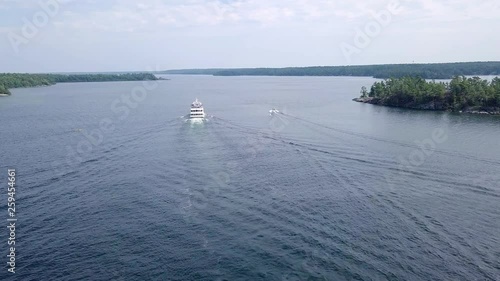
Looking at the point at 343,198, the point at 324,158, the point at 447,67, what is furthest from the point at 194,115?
the point at 447,67

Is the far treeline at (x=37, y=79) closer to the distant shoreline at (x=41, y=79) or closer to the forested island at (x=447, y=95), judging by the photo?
the distant shoreline at (x=41, y=79)

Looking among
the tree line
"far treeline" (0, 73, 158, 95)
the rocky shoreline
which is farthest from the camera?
"far treeline" (0, 73, 158, 95)

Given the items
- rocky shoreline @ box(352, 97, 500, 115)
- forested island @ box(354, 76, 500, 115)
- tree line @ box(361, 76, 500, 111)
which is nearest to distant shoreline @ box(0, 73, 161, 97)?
rocky shoreline @ box(352, 97, 500, 115)

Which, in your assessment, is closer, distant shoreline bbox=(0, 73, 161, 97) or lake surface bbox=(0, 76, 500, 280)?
lake surface bbox=(0, 76, 500, 280)

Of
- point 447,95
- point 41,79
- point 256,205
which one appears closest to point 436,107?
point 447,95

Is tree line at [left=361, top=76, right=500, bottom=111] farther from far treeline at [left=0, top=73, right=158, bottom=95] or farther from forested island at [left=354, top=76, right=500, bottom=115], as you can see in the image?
far treeline at [left=0, top=73, right=158, bottom=95]

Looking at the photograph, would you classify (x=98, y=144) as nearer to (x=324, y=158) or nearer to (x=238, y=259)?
(x=324, y=158)

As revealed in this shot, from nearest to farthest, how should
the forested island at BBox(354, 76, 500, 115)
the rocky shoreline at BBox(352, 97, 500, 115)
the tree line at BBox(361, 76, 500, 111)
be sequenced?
the rocky shoreline at BBox(352, 97, 500, 115), the forested island at BBox(354, 76, 500, 115), the tree line at BBox(361, 76, 500, 111)

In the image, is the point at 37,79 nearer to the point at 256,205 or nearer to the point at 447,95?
the point at 447,95
